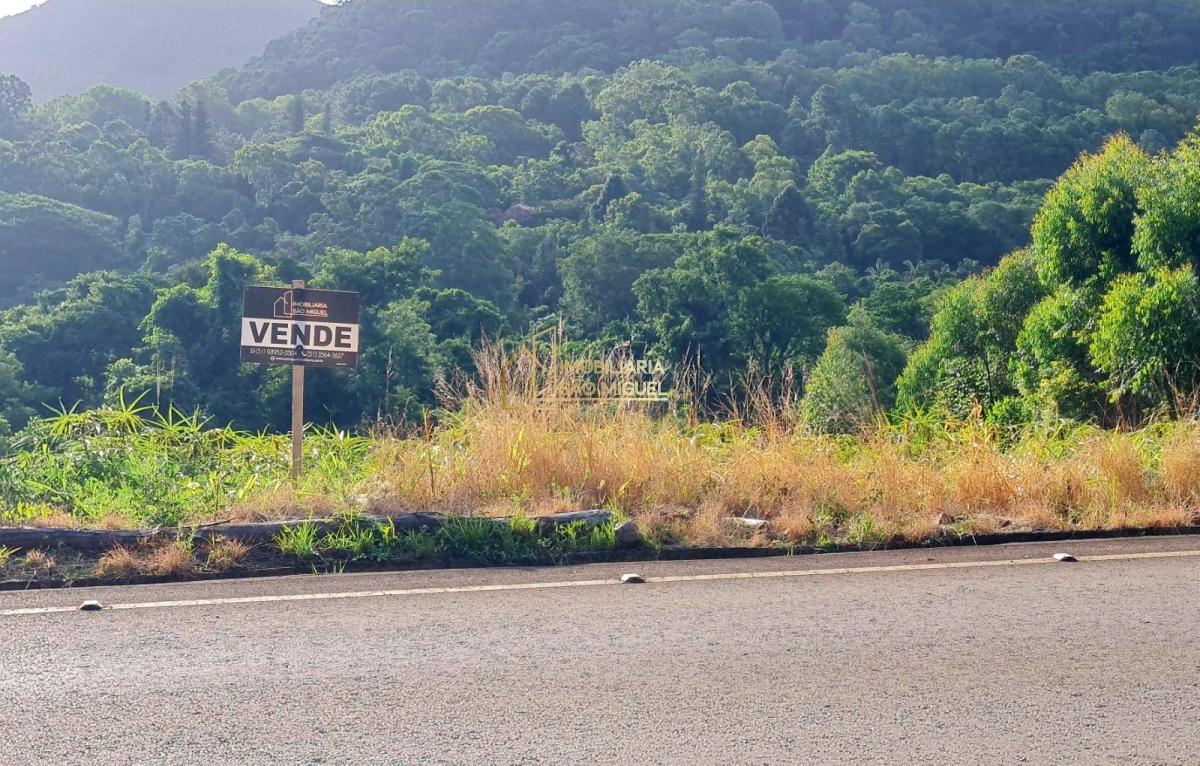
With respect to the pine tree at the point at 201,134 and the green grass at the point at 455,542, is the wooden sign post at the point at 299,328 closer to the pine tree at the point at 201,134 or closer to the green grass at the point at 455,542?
the green grass at the point at 455,542

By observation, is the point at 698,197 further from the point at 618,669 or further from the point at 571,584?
the point at 618,669

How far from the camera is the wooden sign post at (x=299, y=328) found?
7.63 m

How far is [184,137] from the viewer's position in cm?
10344

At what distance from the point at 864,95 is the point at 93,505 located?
390 ft

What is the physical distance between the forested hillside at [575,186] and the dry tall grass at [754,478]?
1769 mm

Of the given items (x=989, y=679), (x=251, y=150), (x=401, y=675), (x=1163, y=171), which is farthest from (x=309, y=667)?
(x=251, y=150)

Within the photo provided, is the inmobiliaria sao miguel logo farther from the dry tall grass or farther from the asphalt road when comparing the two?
the asphalt road

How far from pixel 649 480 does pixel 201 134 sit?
4123 inches

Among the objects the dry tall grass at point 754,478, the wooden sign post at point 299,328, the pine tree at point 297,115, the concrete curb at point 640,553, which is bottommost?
the concrete curb at point 640,553

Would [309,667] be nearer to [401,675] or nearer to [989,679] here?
[401,675]

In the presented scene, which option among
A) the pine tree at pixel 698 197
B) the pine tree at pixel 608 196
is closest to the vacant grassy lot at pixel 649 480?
the pine tree at pixel 608 196

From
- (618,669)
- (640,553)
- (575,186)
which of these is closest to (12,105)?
(575,186)

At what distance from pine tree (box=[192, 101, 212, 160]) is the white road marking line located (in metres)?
103

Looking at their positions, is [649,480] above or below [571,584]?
above
